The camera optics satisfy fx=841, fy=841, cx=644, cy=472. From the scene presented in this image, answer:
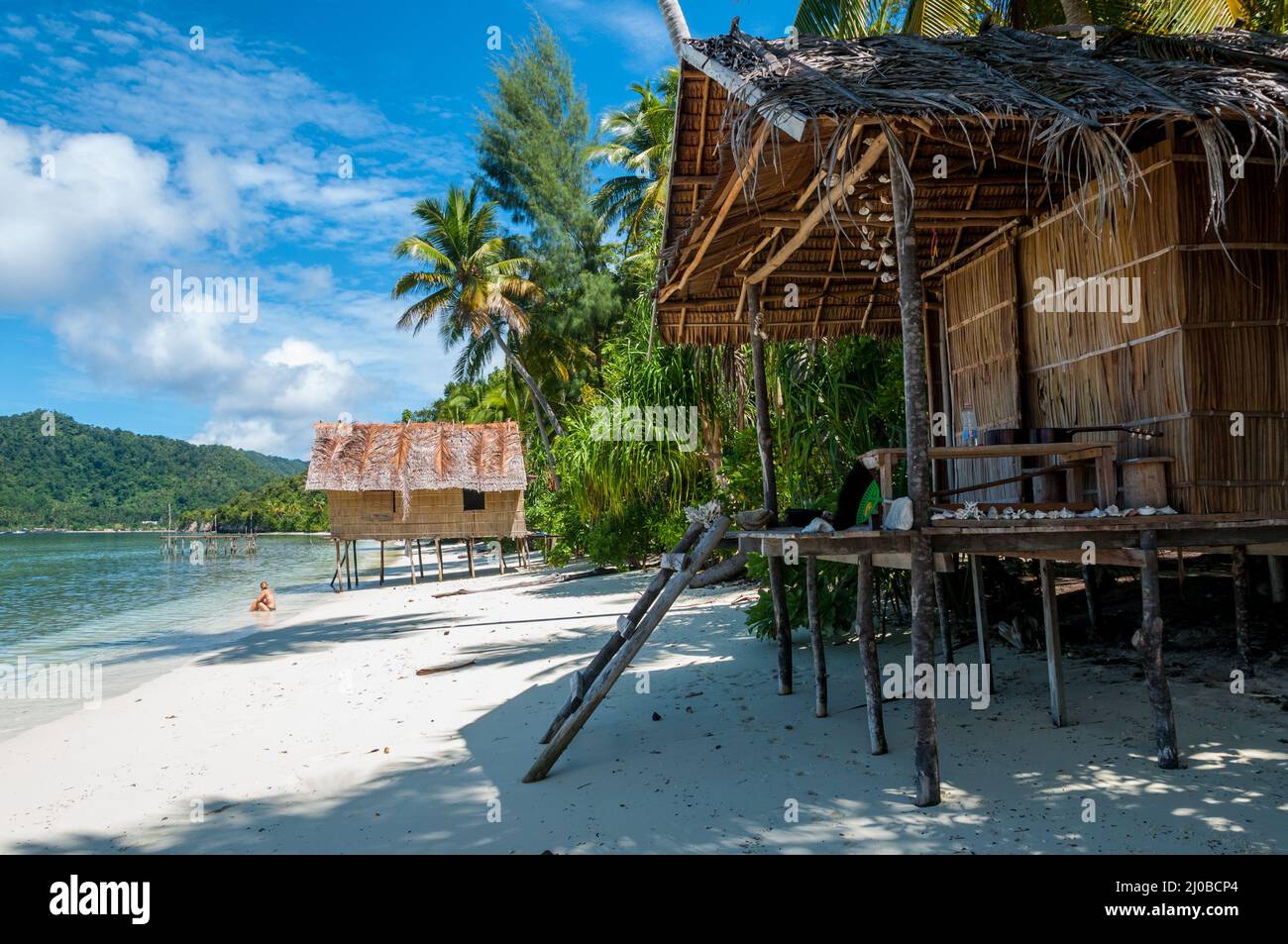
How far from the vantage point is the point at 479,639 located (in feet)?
38.5

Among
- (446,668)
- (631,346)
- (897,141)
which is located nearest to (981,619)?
(897,141)

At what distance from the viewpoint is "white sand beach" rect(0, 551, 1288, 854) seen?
423 cm

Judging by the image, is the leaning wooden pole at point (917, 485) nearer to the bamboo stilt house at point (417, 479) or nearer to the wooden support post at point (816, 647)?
the wooden support post at point (816, 647)

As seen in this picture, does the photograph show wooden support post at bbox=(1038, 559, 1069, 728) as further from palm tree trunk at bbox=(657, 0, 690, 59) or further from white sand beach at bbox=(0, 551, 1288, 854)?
palm tree trunk at bbox=(657, 0, 690, 59)

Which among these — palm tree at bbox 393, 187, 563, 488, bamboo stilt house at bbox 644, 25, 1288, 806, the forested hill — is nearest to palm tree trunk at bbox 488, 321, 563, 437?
palm tree at bbox 393, 187, 563, 488

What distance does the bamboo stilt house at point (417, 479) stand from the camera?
22047 millimetres

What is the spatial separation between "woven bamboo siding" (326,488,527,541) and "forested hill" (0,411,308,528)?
6260 cm

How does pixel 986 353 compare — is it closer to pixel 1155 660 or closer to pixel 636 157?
pixel 1155 660

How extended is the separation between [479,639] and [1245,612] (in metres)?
8.83

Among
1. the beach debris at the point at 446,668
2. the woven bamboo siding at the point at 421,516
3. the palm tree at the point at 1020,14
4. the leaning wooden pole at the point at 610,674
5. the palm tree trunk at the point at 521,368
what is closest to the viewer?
the leaning wooden pole at the point at 610,674

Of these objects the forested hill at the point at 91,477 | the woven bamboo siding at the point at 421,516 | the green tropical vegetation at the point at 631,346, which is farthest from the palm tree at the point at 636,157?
the forested hill at the point at 91,477

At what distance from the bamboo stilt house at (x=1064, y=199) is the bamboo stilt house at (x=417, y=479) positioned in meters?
16.3

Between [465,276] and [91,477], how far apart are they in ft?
228

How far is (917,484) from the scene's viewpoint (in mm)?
4637
